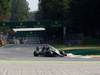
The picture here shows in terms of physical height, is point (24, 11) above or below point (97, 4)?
above

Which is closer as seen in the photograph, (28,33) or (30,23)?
(30,23)

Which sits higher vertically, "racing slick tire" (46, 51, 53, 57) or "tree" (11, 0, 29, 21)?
"tree" (11, 0, 29, 21)

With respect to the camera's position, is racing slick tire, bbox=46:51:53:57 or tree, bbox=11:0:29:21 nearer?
racing slick tire, bbox=46:51:53:57

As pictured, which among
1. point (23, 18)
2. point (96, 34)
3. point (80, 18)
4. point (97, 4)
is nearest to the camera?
point (97, 4)

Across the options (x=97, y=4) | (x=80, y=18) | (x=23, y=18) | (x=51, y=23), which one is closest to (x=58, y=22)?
(x=51, y=23)

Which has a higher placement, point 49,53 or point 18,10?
point 18,10

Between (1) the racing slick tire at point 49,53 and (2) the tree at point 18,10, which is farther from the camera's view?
(2) the tree at point 18,10

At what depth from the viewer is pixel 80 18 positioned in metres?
54.8

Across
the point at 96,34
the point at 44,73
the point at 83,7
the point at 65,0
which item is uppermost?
the point at 65,0

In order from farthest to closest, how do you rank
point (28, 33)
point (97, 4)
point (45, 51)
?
point (28, 33) < point (97, 4) < point (45, 51)

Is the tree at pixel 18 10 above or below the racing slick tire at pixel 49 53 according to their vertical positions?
above

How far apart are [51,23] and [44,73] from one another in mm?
45292

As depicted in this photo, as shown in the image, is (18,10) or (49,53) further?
(18,10)

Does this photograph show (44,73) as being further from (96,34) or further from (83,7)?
(96,34)
